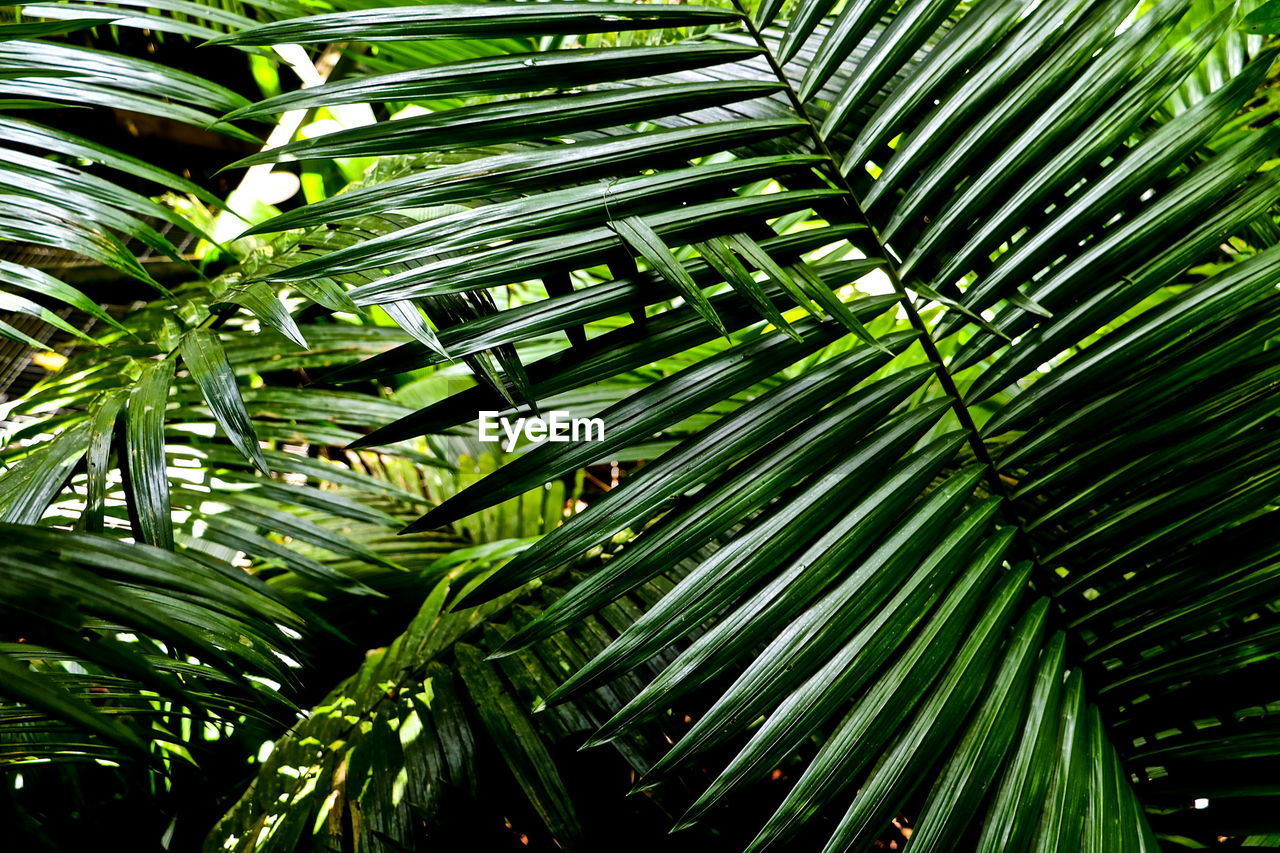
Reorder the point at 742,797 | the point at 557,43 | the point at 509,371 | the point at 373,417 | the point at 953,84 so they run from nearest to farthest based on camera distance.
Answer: the point at 509,371 < the point at 953,84 < the point at 742,797 < the point at 373,417 < the point at 557,43

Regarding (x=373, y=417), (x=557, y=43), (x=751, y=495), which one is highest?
(x=557, y=43)

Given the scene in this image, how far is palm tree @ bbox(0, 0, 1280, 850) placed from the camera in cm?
50

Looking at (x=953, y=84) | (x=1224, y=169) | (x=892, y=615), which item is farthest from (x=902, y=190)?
(x=892, y=615)

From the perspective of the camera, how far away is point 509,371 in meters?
0.49

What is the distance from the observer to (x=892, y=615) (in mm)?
523

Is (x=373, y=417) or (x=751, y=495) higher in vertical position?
(x=373, y=417)

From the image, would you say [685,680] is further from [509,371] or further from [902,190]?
[902,190]

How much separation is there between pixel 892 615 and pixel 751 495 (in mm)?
122

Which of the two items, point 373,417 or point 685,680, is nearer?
point 685,680

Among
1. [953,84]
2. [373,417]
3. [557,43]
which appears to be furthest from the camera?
[557,43]

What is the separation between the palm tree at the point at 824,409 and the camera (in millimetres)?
496

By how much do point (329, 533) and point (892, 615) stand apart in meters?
0.59

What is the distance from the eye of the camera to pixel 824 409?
601 millimetres

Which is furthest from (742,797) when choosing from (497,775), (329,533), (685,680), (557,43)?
(557,43)
